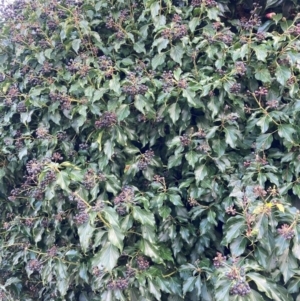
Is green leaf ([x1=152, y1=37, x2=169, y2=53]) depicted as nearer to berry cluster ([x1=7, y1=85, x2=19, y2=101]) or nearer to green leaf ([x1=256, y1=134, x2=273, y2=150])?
green leaf ([x1=256, y1=134, x2=273, y2=150])

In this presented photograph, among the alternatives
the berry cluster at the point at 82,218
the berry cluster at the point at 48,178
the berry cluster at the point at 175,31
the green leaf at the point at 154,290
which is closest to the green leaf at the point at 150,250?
the green leaf at the point at 154,290

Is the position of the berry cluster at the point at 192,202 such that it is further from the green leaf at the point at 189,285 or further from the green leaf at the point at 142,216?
the green leaf at the point at 189,285

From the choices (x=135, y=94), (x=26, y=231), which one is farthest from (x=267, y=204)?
(x=26, y=231)

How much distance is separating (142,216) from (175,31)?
103 cm

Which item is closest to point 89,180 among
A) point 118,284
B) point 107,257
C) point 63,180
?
point 63,180

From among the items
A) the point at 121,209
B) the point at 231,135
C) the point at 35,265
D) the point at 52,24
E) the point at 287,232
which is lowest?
the point at 35,265

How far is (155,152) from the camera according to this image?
7.66 feet

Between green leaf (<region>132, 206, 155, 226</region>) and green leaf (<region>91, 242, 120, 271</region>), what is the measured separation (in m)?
0.18

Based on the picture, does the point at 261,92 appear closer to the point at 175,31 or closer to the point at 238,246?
the point at 175,31

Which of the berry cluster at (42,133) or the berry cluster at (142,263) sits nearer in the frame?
the berry cluster at (142,263)

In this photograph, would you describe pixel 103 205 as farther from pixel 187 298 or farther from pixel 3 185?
pixel 3 185

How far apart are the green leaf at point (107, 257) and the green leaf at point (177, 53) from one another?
1.07m

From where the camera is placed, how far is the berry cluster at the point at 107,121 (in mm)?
2145

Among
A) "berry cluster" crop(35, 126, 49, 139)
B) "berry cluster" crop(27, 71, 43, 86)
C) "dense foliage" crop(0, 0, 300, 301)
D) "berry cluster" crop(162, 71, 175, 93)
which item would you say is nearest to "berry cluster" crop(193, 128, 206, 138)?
"dense foliage" crop(0, 0, 300, 301)
